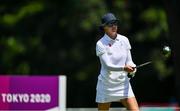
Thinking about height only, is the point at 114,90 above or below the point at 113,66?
below

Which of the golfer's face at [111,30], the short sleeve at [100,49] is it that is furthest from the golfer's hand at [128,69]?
the golfer's face at [111,30]

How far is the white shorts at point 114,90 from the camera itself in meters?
9.98

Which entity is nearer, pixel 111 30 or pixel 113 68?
pixel 113 68

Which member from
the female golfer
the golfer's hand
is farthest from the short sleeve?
the golfer's hand

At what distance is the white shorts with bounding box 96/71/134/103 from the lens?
998cm

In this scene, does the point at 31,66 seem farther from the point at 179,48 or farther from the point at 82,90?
the point at 179,48

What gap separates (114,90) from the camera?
9992 mm

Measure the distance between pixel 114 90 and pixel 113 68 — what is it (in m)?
0.30

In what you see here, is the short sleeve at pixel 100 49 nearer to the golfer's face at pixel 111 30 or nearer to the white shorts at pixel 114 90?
the golfer's face at pixel 111 30

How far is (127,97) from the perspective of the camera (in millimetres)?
10039

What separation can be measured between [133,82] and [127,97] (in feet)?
47.4

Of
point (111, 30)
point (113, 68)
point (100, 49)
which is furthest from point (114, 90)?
point (111, 30)

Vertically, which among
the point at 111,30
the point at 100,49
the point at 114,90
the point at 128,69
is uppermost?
the point at 111,30

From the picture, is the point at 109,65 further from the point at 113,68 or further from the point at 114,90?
the point at 114,90
